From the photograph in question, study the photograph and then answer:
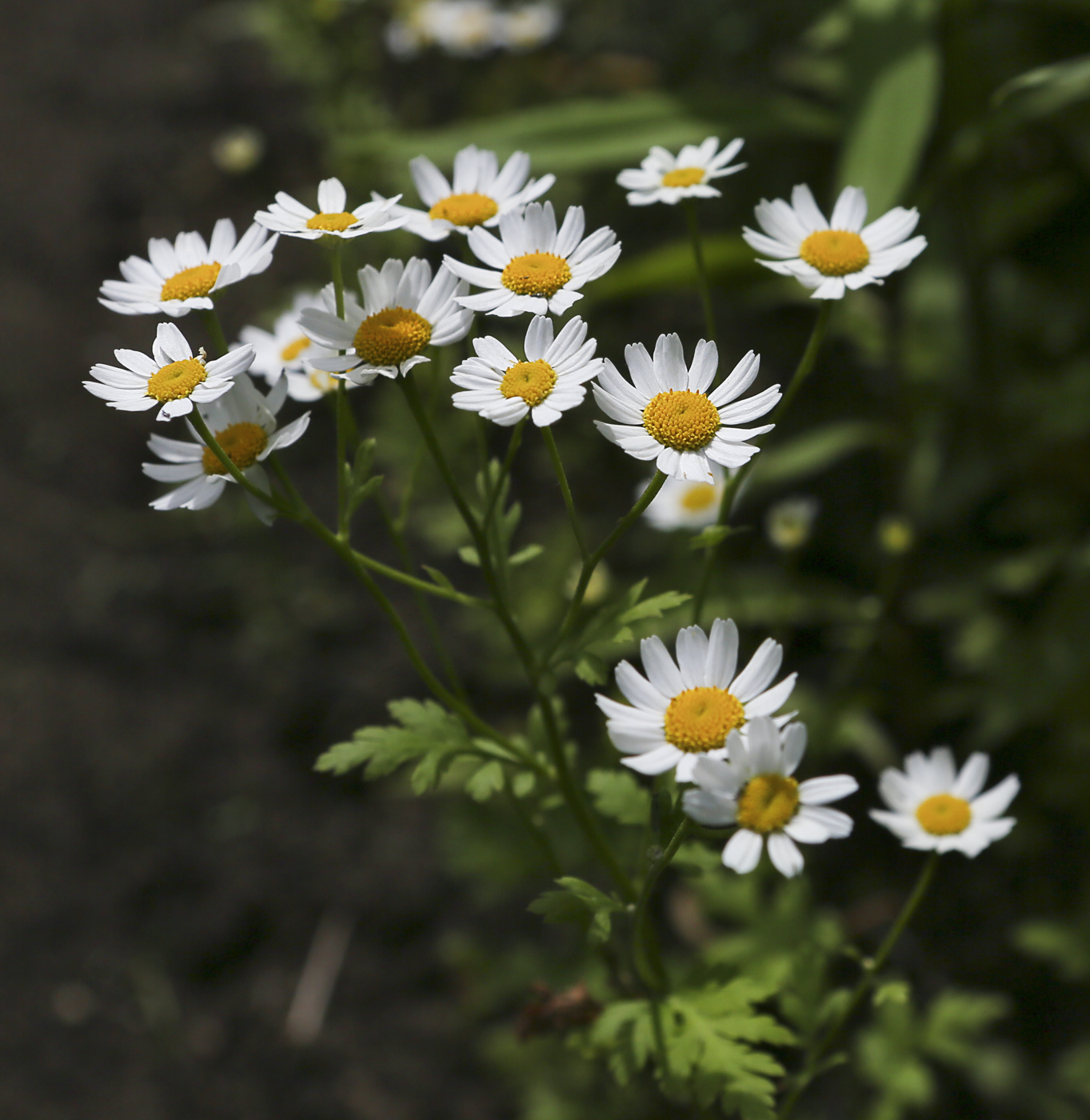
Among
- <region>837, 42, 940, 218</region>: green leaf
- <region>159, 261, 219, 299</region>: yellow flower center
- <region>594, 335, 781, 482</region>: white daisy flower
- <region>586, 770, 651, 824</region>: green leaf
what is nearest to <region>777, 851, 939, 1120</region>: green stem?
<region>586, 770, 651, 824</region>: green leaf

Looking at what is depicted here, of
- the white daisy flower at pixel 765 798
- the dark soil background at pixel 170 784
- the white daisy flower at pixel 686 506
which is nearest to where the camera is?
the white daisy flower at pixel 765 798

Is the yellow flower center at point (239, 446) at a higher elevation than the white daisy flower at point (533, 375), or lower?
lower

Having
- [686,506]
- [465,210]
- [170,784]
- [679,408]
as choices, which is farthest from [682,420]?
[170,784]

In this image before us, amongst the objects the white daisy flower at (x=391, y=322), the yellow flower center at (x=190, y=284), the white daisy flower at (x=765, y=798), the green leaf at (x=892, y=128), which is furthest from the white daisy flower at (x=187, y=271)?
the green leaf at (x=892, y=128)

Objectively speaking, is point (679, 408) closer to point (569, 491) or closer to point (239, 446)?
point (569, 491)

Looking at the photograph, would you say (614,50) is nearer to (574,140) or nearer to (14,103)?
(574,140)

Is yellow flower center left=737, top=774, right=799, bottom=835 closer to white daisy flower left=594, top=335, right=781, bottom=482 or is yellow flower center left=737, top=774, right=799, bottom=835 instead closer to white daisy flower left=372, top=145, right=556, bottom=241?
white daisy flower left=594, top=335, right=781, bottom=482

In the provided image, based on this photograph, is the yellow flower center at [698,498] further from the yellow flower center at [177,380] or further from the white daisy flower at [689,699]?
the yellow flower center at [177,380]

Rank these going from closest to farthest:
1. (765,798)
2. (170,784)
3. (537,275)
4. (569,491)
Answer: (765,798), (537,275), (569,491), (170,784)
